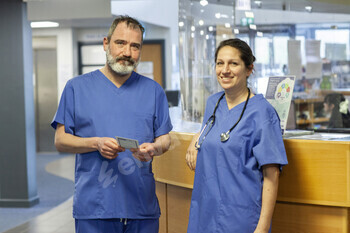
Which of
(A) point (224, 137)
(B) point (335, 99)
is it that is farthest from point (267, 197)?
(B) point (335, 99)

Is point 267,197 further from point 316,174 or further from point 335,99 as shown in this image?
point 335,99

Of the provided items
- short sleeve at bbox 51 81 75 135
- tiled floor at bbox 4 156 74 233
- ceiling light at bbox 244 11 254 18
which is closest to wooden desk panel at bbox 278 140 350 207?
short sleeve at bbox 51 81 75 135

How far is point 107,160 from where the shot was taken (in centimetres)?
219

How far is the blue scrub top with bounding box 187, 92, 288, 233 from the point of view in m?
2.00

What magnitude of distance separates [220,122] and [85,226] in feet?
2.31

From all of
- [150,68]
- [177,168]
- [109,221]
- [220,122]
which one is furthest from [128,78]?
[150,68]

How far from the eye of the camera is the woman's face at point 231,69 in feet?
6.75

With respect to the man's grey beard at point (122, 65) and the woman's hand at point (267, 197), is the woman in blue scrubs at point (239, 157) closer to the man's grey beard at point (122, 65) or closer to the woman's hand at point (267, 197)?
the woman's hand at point (267, 197)

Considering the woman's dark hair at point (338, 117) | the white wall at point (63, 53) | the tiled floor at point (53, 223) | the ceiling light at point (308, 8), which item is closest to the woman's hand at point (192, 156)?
the tiled floor at point (53, 223)

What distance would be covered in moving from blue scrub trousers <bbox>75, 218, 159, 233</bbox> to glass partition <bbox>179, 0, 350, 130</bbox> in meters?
2.20

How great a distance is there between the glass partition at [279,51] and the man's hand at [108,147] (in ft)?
7.46

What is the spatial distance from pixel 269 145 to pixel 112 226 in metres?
0.74

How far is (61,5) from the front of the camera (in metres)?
6.54

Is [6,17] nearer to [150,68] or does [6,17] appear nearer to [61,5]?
[61,5]
